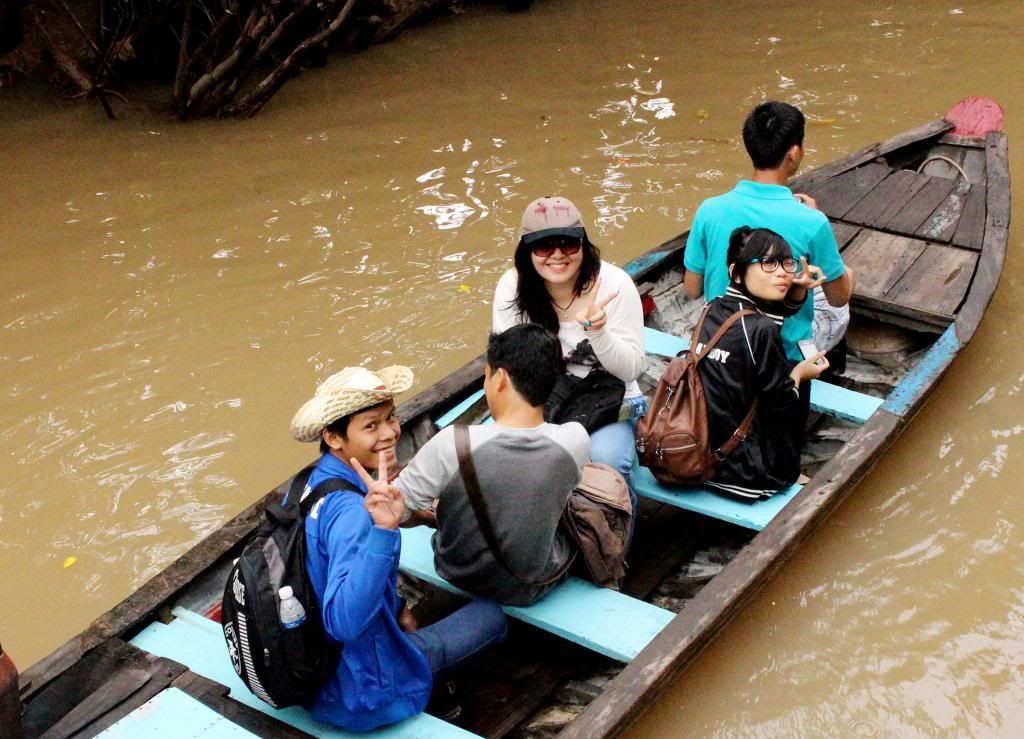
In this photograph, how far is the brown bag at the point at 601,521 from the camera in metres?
3.39

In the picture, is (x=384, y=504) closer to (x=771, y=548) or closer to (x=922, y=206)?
(x=771, y=548)

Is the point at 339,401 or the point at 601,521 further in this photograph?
the point at 601,521

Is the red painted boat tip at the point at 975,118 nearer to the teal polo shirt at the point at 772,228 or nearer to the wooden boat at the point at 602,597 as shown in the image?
the wooden boat at the point at 602,597

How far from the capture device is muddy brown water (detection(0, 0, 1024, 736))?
398 cm

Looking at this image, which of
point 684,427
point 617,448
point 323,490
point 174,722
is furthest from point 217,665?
point 684,427

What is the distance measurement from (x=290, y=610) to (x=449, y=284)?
3902 millimetres

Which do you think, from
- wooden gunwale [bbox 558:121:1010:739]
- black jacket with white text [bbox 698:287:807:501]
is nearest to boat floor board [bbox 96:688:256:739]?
wooden gunwale [bbox 558:121:1010:739]

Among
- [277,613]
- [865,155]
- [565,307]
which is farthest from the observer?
[865,155]

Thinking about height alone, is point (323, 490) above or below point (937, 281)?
above

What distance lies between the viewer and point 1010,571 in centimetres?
416

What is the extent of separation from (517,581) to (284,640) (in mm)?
883

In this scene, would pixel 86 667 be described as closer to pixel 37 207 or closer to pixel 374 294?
pixel 374 294

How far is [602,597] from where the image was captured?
3451 mm

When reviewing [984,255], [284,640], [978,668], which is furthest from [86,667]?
[984,255]
